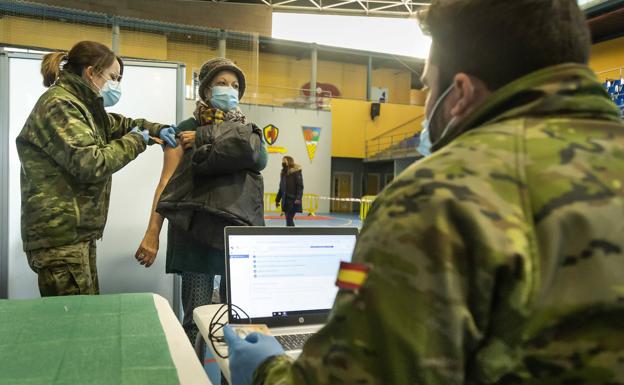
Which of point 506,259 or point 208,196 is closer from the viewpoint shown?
point 506,259

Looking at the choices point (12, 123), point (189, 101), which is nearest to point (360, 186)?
point (189, 101)

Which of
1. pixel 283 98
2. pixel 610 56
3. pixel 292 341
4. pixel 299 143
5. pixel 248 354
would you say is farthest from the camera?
pixel 299 143

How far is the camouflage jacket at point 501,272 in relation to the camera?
1.65ft

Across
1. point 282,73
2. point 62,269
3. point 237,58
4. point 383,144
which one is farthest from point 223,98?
point 282,73

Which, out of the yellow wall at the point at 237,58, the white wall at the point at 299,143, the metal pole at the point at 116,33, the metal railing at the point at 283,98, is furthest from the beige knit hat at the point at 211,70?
the metal railing at the point at 283,98

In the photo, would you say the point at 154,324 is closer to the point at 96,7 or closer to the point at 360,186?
the point at 96,7

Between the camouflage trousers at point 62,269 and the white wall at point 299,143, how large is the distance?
12.2 meters

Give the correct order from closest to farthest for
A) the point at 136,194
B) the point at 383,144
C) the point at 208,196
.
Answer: the point at 208,196, the point at 136,194, the point at 383,144

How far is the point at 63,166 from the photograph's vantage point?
1.88 meters

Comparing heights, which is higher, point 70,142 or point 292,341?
point 70,142

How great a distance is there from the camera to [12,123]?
120 inches

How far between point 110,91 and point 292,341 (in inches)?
64.0

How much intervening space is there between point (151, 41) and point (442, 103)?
14.5 metres

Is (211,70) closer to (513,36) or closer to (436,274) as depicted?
(513,36)
